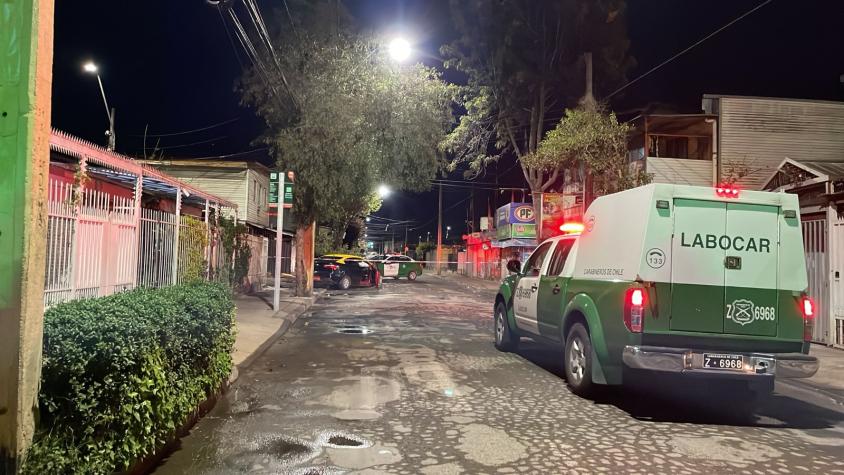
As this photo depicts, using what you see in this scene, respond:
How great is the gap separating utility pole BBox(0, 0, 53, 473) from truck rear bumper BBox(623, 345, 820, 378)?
5000 millimetres

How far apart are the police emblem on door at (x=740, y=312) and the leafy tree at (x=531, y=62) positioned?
16860 mm

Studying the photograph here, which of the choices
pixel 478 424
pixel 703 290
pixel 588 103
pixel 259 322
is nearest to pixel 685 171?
pixel 588 103

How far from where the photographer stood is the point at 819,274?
11.2 metres

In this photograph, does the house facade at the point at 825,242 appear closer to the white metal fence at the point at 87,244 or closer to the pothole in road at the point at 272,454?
the pothole in road at the point at 272,454

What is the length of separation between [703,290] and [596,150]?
12.0m

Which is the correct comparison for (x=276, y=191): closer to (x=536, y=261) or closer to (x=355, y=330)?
(x=355, y=330)

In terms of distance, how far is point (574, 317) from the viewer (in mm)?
7230

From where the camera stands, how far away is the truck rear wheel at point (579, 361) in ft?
22.0

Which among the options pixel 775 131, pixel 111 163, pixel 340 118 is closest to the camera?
pixel 111 163

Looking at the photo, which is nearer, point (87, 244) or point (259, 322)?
point (87, 244)

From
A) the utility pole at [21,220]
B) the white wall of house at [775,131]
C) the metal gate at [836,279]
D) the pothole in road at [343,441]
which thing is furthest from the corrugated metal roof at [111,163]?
the white wall of house at [775,131]

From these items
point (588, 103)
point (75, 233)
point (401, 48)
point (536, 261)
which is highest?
point (588, 103)

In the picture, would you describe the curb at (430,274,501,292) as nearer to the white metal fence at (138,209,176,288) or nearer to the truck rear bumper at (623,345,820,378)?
the white metal fence at (138,209,176,288)

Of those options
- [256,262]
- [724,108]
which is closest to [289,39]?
[256,262]
